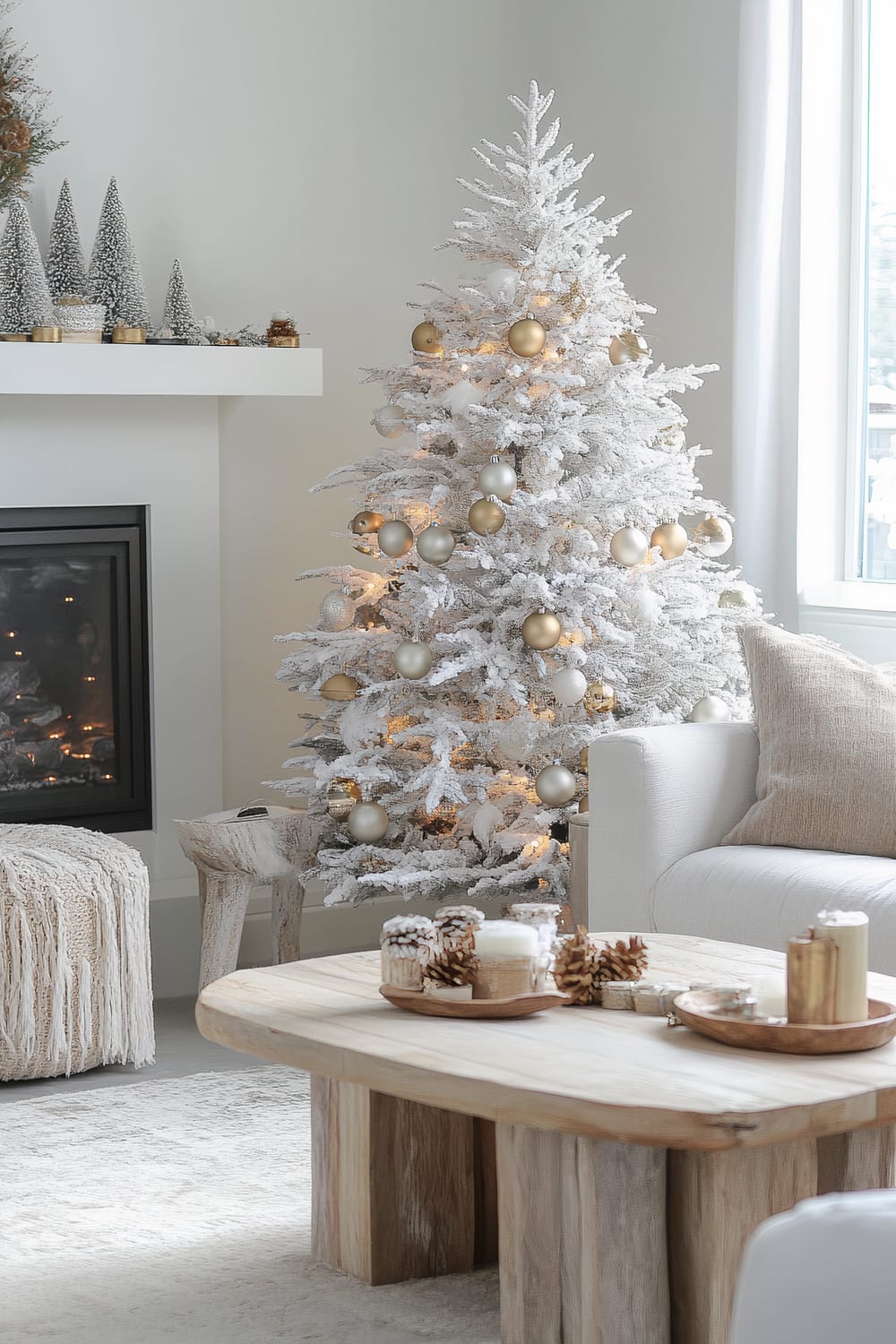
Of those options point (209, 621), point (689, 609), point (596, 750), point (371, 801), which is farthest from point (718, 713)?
point (209, 621)

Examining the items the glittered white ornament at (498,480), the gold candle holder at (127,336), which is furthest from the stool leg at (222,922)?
the gold candle holder at (127,336)

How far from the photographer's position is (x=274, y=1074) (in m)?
3.46

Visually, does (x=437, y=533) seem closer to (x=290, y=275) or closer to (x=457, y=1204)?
(x=290, y=275)

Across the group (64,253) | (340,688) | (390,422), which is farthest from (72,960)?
(64,253)

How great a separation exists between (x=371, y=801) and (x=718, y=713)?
0.74m

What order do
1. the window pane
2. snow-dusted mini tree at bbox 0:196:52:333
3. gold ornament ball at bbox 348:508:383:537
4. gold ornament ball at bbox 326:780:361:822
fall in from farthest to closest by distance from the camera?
1. the window pane
2. snow-dusted mini tree at bbox 0:196:52:333
3. gold ornament ball at bbox 348:508:383:537
4. gold ornament ball at bbox 326:780:361:822

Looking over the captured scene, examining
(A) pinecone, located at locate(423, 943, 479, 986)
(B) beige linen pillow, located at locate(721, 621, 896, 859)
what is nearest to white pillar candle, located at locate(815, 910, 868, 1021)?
(A) pinecone, located at locate(423, 943, 479, 986)

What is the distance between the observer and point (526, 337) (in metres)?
3.60

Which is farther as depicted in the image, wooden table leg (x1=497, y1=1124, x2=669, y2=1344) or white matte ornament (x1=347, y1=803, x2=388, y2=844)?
white matte ornament (x1=347, y1=803, x2=388, y2=844)

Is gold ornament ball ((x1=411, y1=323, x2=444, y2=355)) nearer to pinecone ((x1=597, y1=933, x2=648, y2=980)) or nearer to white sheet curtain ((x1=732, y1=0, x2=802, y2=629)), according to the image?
white sheet curtain ((x1=732, y1=0, x2=802, y2=629))

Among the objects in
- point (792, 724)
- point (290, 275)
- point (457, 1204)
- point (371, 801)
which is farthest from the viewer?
point (290, 275)

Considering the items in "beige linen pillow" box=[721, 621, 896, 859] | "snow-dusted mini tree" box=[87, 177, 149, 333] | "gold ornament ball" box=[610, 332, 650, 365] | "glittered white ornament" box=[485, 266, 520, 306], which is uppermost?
"snow-dusted mini tree" box=[87, 177, 149, 333]

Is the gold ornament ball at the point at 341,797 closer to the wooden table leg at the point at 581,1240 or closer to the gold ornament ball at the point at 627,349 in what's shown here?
the gold ornament ball at the point at 627,349

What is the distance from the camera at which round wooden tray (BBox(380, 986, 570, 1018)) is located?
211 cm
